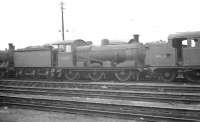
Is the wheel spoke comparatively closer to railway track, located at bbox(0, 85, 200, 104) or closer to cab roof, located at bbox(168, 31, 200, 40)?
cab roof, located at bbox(168, 31, 200, 40)


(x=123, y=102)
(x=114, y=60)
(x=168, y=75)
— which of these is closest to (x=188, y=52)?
(x=168, y=75)

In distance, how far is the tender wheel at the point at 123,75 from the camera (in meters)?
15.0

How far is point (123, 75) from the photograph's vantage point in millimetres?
15344

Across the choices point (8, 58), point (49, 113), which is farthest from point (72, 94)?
point (8, 58)

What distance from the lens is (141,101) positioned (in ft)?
29.4

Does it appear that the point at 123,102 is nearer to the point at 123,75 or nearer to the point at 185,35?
the point at 185,35

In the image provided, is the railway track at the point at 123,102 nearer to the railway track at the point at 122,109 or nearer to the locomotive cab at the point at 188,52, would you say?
the railway track at the point at 122,109

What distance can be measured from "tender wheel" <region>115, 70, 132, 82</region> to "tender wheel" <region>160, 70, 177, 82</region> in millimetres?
2055

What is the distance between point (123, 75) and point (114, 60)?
48.5 inches

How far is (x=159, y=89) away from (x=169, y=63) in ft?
9.60

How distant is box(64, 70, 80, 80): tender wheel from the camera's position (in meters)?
17.0

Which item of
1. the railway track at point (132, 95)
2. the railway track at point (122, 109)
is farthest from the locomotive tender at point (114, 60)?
the railway track at point (122, 109)

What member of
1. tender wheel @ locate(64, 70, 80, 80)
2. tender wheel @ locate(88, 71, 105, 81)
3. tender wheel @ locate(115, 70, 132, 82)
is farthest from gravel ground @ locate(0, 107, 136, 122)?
tender wheel @ locate(64, 70, 80, 80)

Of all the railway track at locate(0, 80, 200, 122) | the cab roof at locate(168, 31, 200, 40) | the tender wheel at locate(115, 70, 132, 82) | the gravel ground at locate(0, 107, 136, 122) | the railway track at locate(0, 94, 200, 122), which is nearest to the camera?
the railway track at locate(0, 94, 200, 122)
